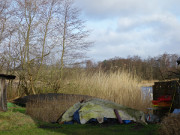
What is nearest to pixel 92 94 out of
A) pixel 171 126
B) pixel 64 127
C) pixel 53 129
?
pixel 64 127

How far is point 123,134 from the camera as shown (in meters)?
6.38

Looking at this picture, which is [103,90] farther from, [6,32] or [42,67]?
[6,32]

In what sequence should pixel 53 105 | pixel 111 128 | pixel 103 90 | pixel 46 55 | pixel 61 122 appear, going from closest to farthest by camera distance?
pixel 111 128
pixel 61 122
pixel 53 105
pixel 103 90
pixel 46 55

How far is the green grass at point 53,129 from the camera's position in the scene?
6.48 metres

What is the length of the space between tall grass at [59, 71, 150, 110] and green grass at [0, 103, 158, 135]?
357 cm

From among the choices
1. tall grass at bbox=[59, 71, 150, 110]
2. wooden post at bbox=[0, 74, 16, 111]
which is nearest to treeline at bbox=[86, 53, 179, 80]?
tall grass at bbox=[59, 71, 150, 110]

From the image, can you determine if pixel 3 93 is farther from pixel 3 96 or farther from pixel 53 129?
pixel 53 129

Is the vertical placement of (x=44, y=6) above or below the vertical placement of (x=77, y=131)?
above

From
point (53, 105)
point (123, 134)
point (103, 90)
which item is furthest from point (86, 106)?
point (103, 90)

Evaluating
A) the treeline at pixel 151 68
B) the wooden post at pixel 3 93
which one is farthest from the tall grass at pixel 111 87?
the wooden post at pixel 3 93

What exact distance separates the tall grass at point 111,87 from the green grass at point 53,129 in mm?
3569

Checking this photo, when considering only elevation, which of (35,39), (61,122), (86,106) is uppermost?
(35,39)

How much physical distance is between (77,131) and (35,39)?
342 inches

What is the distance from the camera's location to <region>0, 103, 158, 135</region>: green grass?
648 centimetres
